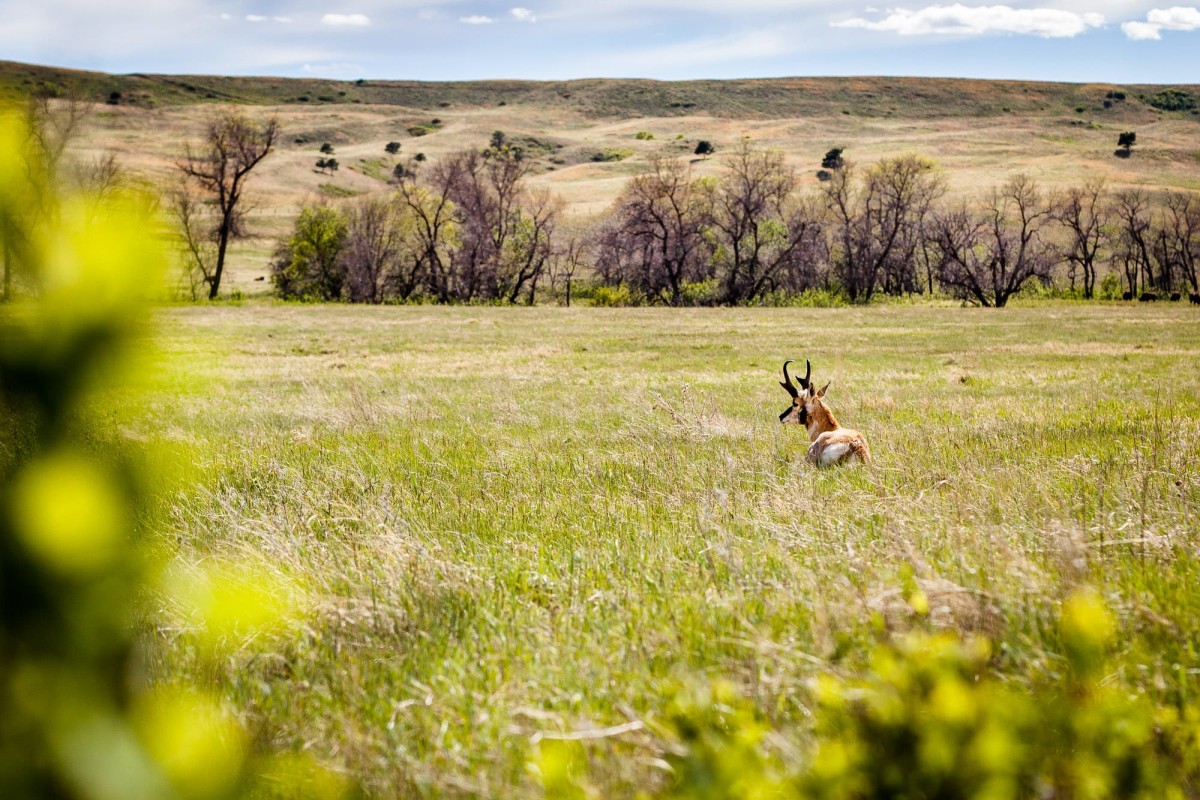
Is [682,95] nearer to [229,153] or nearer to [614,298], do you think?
[614,298]

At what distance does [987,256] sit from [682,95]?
438ft

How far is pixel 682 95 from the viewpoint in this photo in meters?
173

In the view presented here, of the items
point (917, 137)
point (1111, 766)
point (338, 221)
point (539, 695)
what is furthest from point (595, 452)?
point (917, 137)

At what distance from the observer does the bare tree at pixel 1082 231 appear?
52656 mm

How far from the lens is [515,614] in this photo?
3.85 m

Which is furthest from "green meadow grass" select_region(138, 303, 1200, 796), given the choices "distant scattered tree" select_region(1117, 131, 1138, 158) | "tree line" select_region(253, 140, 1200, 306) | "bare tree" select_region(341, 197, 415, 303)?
"distant scattered tree" select_region(1117, 131, 1138, 158)

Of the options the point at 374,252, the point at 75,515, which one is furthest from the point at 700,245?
the point at 75,515

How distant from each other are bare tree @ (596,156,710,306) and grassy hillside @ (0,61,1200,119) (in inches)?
4332

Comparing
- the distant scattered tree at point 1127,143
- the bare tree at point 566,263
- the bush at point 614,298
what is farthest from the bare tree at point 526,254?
the distant scattered tree at point 1127,143

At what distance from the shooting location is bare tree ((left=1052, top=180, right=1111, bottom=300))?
52656 mm

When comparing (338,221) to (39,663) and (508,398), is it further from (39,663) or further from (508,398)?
(39,663)

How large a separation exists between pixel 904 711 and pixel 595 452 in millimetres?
7116

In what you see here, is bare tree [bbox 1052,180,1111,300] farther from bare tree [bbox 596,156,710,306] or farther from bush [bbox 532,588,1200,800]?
bush [bbox 532,588,1200,800]

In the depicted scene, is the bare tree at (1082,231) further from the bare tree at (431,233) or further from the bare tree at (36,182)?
the bare tree at (36,182)
